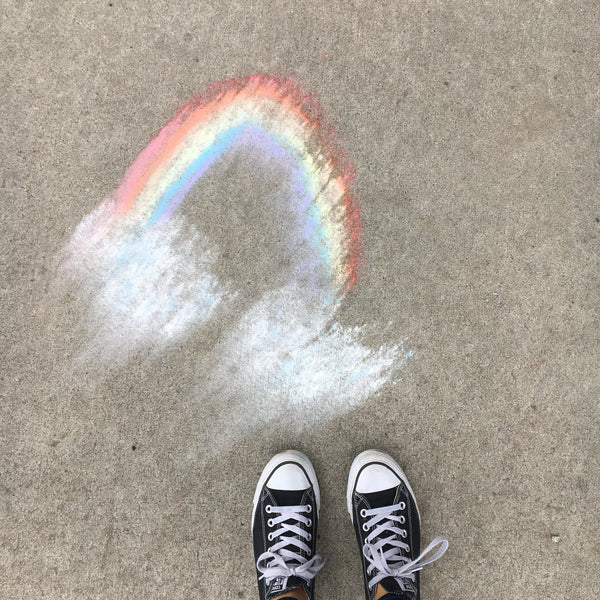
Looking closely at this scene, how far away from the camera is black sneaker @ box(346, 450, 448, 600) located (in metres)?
1.25

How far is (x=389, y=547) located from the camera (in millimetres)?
1322

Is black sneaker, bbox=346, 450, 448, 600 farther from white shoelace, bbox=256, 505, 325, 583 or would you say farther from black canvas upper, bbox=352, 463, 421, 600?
white shoelace, bbox=256, 505, 325, 583

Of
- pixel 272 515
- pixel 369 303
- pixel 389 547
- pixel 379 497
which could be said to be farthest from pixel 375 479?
pixel 369 303

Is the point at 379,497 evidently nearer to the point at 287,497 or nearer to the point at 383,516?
the point at 383,516

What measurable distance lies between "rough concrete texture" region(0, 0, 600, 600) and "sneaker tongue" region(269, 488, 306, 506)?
9 centimetres

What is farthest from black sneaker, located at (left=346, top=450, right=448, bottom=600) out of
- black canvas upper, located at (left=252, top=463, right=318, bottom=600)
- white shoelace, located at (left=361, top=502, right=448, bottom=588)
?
black canvas upper, located at (left=252, top=463, right=318, bottom=600)

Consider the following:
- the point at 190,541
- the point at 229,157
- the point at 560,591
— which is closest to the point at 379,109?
the point at 229,157

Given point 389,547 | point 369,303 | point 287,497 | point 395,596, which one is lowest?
point 395,596

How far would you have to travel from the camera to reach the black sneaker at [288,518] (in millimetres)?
1271

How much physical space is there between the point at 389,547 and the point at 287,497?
1.40ft

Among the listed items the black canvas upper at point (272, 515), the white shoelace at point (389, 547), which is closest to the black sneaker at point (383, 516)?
the white shoelace at point (389, 547)

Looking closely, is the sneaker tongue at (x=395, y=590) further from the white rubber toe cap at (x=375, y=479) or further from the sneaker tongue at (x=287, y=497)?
the sneaker tongue at (x=287, y=497)

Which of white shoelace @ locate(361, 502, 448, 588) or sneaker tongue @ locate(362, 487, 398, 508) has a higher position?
sneaker tongue @ locate(362, 487, 398, 508)

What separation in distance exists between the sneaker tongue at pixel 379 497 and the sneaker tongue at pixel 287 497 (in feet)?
0.78
